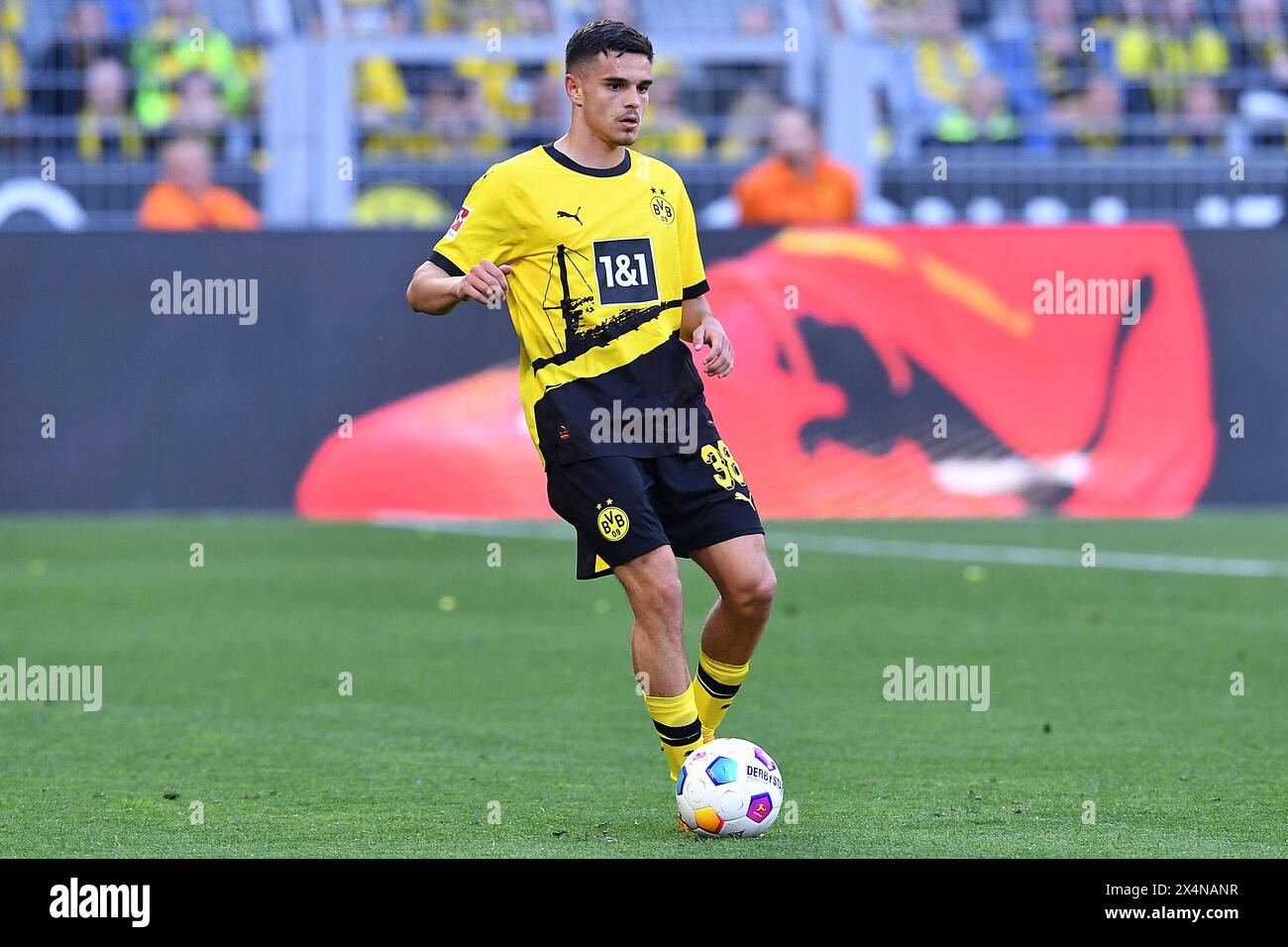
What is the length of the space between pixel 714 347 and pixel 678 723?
1.10 m

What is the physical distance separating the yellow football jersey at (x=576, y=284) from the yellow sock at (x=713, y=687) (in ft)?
2.42

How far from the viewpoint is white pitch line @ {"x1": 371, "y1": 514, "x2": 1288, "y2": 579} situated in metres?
12.7

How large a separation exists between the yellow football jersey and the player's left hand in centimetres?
10

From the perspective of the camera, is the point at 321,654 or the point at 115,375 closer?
the point at 321,654

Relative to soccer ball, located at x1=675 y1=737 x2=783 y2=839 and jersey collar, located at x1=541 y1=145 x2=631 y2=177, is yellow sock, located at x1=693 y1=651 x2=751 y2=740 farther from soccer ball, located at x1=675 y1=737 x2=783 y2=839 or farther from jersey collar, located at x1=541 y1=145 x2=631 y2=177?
jersey collar, located at x1=541 y1=145 x2=631 y2=177

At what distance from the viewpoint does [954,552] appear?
13570 mm

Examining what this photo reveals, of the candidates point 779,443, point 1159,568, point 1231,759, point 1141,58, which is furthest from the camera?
point 1141,58

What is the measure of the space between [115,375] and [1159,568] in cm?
693

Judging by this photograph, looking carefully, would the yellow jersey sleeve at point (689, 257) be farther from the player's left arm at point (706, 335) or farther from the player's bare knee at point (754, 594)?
the player's bare knee at point (754, 594)

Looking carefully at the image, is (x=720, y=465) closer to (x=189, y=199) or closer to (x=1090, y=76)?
(x=189, y=199)

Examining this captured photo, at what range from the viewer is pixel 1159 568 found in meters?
12.6

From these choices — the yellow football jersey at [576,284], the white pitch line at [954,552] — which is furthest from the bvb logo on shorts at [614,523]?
the white pitch line at [954,552]

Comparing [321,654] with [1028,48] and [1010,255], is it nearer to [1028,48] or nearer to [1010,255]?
[1010,255]
